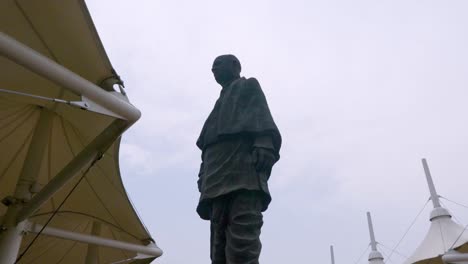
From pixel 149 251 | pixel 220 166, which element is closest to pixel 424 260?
pixel 149 251

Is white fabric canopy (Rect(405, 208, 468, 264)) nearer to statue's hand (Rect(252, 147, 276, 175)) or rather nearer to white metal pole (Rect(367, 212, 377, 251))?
white metal pole (Rect(367, 212, 377, 251))

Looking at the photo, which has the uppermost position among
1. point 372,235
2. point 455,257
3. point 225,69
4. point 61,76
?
point 372,235

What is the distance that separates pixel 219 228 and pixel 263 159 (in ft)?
2.41

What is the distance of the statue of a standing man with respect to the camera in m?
3.70

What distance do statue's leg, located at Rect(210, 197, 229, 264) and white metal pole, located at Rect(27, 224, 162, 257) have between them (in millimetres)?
3593

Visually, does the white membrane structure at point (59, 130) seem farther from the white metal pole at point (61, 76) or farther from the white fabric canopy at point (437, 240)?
the white fabric canopy at point (437, 240)

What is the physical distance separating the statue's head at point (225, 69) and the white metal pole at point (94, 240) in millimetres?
3671

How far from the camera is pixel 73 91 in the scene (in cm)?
393

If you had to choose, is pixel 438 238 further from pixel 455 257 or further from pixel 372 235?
pixel 372 235

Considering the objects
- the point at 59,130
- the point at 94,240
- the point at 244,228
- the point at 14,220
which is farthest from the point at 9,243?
the point at 244,228

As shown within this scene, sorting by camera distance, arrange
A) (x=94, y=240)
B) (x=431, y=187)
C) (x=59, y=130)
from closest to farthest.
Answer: (x=59, y=130), (x=94, y=240), (x=431, y=187)

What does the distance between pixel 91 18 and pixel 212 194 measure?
7.76 feet

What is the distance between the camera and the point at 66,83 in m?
3.89

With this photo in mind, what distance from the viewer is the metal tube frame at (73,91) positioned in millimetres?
3619
